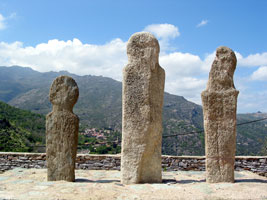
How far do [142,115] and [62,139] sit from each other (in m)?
2.04

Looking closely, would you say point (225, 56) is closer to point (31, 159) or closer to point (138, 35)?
point (138, 35)

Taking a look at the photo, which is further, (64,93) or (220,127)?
(64,93)

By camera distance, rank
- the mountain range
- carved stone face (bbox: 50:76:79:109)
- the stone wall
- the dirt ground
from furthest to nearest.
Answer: the mountain range < the stone wall < carved stone face (bbox: 50:76:79:109) < the dirt ground

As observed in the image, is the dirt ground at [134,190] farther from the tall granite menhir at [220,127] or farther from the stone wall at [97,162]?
the stone wall at [97,162]

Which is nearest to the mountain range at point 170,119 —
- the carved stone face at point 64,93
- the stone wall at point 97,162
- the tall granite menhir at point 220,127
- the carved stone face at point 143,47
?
the stone wall at point 97,162

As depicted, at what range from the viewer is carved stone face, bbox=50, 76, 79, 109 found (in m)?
6.68

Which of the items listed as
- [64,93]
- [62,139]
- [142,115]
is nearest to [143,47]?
[142,115]

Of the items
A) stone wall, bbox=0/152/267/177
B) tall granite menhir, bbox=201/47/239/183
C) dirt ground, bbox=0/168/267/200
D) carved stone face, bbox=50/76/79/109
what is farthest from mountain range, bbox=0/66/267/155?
carved stone face, bbox=50/76/79/109

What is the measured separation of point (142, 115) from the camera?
246 inches

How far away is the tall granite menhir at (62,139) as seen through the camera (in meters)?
6.47

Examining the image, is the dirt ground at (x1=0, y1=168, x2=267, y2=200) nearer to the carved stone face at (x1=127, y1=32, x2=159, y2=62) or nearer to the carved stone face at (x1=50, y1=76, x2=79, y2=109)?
the carved stone face at (x1=50, y1=76, x2=79, y2=109)

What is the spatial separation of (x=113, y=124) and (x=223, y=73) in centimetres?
2649

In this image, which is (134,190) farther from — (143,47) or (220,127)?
(143,47)

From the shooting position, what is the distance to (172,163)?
8.93m
